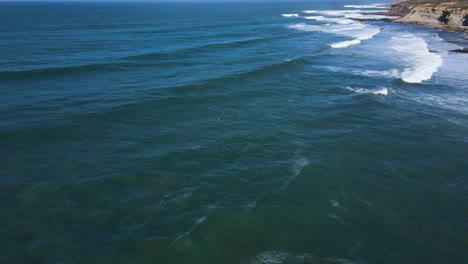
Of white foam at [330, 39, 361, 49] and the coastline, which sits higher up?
the coastline

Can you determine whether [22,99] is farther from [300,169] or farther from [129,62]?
[300,169]

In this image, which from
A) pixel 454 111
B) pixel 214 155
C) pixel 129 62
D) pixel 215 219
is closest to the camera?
pixel 215 219

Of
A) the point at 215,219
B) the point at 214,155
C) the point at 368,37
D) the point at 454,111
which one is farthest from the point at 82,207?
the point at 368,37

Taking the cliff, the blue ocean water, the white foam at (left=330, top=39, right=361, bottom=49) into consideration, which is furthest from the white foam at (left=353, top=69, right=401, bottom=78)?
the cliff

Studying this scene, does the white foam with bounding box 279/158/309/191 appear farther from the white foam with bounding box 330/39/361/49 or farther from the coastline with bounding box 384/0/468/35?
the coastline with bounding box 384/0/468/35

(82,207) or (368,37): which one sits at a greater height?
(368,37)

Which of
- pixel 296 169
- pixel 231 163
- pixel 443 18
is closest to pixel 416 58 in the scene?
pixel 296 169
